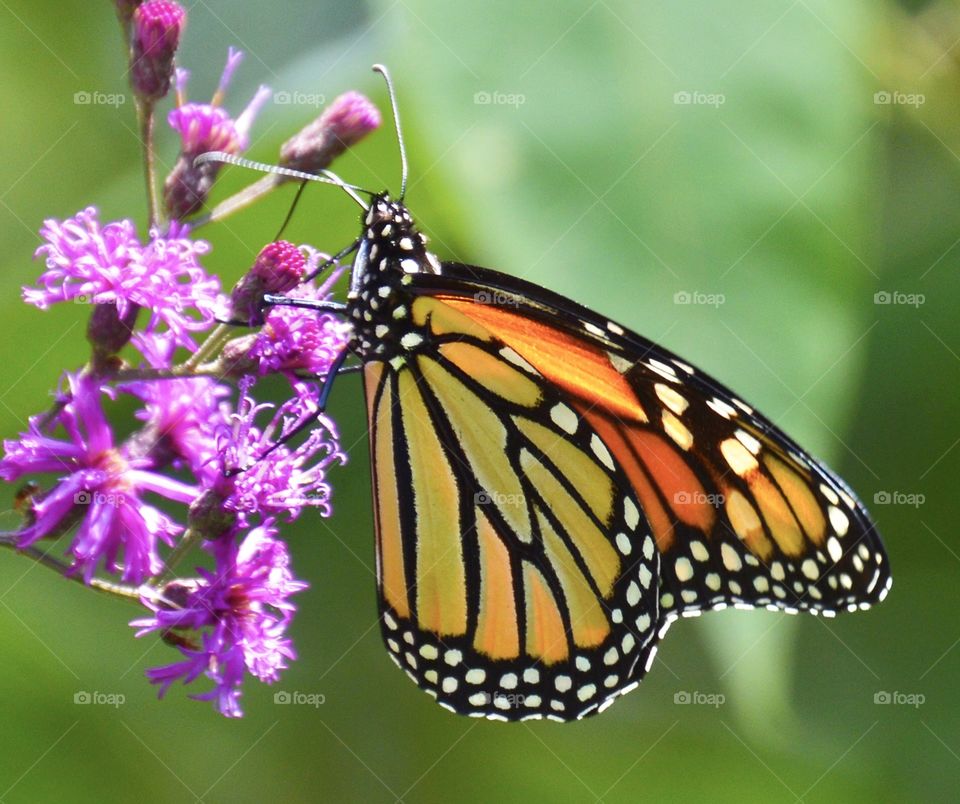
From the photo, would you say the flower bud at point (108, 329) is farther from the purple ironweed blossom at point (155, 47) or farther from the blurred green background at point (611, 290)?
the blurred green background at point (611, 290)

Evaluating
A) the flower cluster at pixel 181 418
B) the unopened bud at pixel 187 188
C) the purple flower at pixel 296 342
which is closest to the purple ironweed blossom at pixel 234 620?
the flower cluster at pixel 181 418

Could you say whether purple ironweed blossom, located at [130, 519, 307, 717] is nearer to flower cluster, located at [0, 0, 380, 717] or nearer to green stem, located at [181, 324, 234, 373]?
flower cluster, located at [0, 0, 380, 717]

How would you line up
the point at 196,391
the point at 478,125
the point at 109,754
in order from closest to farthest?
the point at 196,391
the point at 478,125
the point at 109,754

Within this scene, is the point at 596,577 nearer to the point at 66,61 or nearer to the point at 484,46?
the point at 484,46

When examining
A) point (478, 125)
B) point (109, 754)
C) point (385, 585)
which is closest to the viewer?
point (385, 585)

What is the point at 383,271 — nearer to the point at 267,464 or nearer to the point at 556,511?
the point at 267,464

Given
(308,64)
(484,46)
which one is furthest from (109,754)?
(484,46)

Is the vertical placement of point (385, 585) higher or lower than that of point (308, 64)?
lower
